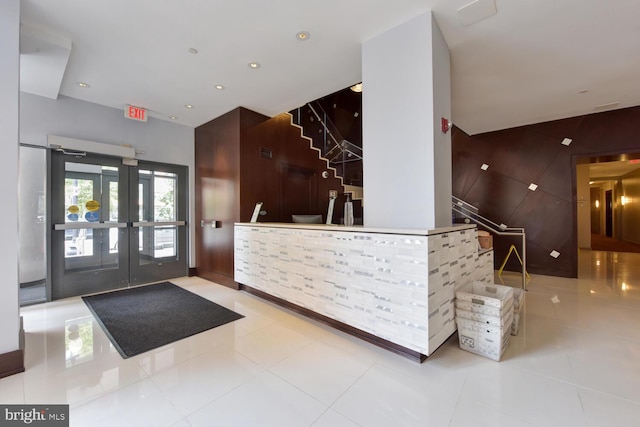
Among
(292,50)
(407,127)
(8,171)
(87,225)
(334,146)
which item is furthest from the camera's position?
(334,146)

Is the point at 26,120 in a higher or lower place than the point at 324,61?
lower

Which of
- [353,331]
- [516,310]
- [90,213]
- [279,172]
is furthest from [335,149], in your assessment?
[90,213]

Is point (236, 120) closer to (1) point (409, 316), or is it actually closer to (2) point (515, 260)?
(1) point (409, 316)

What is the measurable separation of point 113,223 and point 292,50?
4455 millimetres

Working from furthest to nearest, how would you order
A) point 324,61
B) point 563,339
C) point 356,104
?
point 356,104, point 324,61, point 563,339

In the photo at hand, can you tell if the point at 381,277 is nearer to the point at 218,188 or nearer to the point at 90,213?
the point at 218,188

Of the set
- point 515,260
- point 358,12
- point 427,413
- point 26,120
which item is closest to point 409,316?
point 427,413

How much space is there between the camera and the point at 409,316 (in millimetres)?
2287

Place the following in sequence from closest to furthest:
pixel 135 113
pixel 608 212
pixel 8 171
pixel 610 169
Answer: pixel 8 171
pixel 135 113
pixel 610 169
pixel 608 212

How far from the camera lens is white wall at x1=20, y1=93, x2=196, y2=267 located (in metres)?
3.98

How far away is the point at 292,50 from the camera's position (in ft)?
10.1

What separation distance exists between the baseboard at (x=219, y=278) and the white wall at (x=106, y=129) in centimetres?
41

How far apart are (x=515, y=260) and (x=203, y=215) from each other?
23.5 ft

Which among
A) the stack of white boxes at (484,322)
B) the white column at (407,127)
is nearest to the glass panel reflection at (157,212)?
the white column at (407,127)
